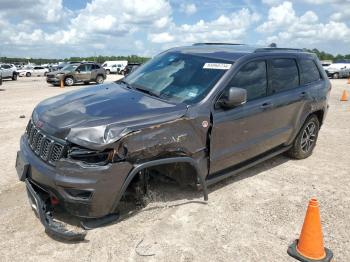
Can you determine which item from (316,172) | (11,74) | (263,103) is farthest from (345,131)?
(11,74)

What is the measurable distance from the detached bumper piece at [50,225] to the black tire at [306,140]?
156 inches

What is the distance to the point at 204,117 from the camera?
4078 millimetres

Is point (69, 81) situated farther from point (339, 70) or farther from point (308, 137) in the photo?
point (339, 70)

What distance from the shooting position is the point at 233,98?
4.16m

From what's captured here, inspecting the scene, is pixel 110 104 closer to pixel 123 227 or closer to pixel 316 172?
pixel 123 227

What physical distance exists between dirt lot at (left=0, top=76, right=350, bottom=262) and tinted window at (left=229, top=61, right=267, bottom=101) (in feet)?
4.27

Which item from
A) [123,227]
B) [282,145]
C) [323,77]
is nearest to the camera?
[123,227]

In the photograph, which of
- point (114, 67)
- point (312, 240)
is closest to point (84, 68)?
point (312, 240)

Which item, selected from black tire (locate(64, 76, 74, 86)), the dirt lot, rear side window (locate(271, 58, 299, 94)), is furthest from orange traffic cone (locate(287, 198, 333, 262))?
black tire (locate(64, 76, 74, 86))

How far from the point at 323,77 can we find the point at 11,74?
110 feet

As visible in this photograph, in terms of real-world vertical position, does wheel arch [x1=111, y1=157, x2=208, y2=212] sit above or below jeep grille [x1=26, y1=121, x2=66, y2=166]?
below

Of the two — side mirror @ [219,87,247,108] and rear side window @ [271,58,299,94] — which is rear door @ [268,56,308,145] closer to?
rear side window @ [271,58,299,94]

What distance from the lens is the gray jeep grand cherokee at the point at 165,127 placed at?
342cm

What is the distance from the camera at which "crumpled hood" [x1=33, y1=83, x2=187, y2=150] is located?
3.40 metres
